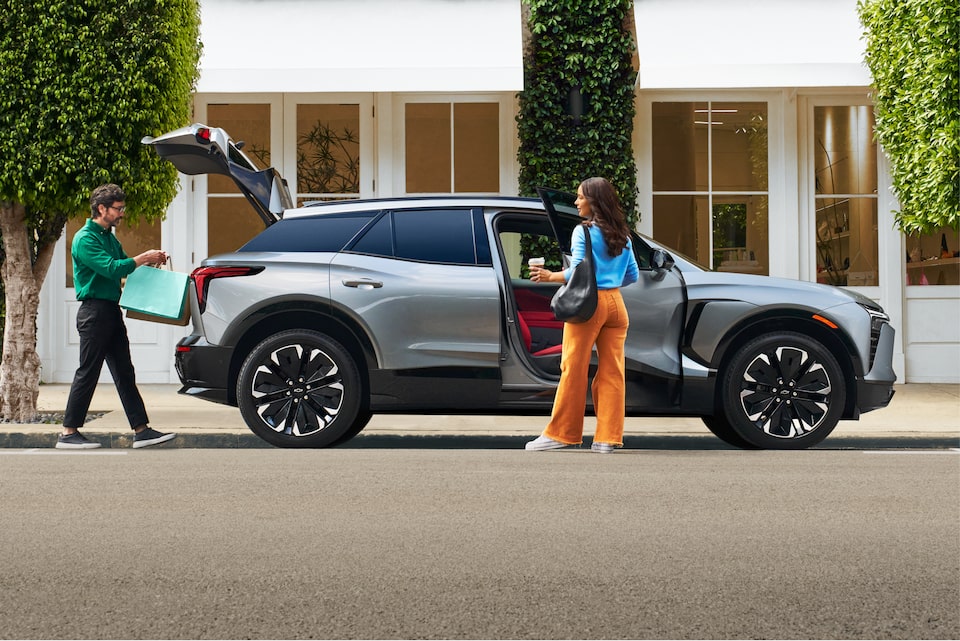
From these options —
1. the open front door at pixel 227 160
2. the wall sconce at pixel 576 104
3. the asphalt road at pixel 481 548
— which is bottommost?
the asphalt road at pixel 481 548

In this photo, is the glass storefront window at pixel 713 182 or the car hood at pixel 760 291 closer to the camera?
the car hood at pixel 760 291

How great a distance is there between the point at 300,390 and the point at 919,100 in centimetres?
715

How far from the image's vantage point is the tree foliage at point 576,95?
14594mm

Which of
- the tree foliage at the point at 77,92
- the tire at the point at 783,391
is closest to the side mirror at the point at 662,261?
the tire at the point at 783,391

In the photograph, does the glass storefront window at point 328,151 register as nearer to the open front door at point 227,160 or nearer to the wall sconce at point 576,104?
the wall sconce at point 576,104

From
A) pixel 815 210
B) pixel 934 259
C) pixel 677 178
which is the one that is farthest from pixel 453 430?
pixel 934 259

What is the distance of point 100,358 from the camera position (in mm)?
8898

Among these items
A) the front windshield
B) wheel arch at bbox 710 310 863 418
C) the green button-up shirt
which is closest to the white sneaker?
wheel arch at bbox 710 310 863 418

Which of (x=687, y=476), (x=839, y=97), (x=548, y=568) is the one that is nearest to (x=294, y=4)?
(x=839, y=97)

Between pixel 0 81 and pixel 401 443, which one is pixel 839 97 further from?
pixel 0 81

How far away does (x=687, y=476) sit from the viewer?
24.8ft

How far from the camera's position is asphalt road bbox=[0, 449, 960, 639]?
4.34 metres

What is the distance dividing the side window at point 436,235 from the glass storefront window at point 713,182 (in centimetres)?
696

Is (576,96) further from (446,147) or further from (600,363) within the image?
(600,363)
